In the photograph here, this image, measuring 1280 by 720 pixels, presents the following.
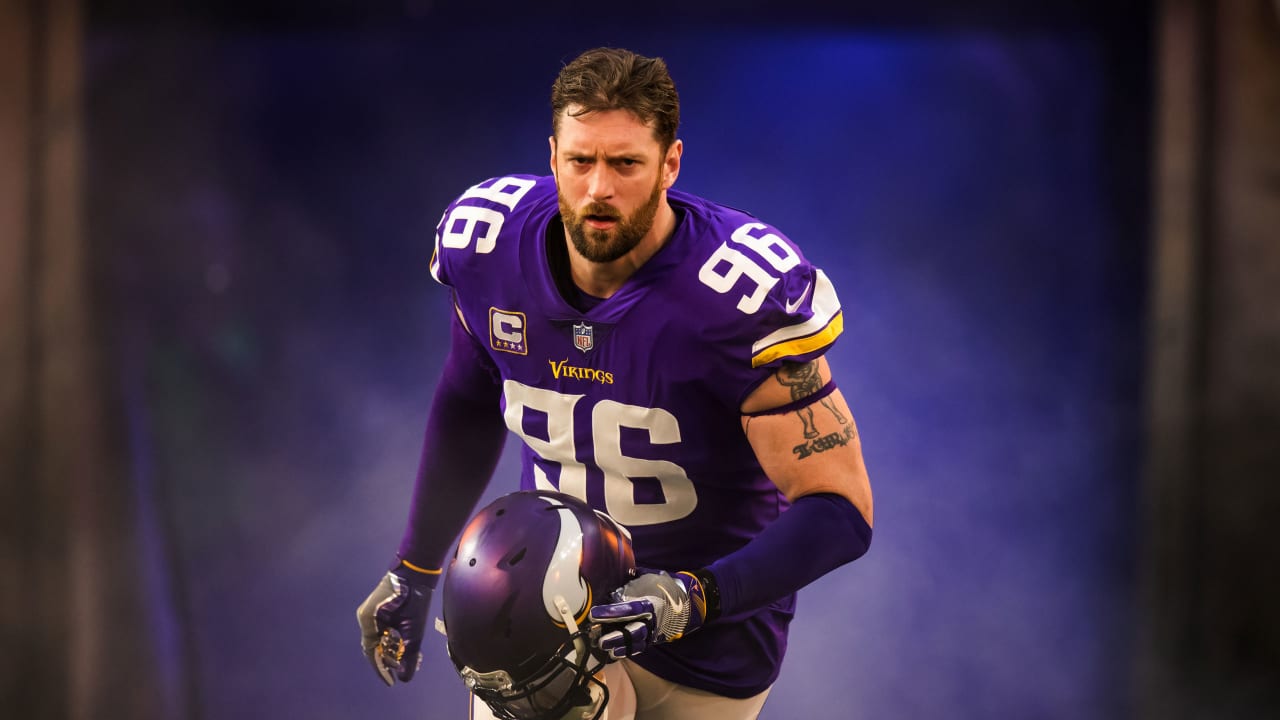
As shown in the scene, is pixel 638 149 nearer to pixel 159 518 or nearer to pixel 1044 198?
pixel 1044 198

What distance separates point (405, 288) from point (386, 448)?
1.59ft

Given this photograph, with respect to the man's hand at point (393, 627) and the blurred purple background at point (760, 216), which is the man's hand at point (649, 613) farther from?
the blurred purple background at point (760, 216)

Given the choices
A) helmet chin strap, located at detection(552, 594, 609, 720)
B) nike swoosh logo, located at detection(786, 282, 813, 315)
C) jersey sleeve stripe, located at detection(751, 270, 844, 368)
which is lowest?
helmet chin strap, located at detection(552, 594, 609, 720)

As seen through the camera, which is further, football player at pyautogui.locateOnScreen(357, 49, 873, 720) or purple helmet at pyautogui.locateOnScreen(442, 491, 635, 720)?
football player at pyautogui.locateOnScreen(357, 49, 873, 720)

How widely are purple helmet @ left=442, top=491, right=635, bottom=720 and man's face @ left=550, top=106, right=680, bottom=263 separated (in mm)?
395

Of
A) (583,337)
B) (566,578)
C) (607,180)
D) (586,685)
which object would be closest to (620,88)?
(607,180)

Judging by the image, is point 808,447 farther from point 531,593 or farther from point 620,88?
point 620,88

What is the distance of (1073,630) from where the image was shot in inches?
133

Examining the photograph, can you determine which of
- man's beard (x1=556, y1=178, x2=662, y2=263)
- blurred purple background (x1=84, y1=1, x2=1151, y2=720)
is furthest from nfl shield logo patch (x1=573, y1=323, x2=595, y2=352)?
blurred purple background (x1=84, y1=1, x2=1151, y2=720)

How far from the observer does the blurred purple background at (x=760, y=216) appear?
3227 mm

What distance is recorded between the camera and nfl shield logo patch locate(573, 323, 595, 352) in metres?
1.79

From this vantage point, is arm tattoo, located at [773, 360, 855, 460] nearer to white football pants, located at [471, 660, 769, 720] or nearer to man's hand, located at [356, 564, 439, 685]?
white football pants, located at [471, 660, 769, 720]

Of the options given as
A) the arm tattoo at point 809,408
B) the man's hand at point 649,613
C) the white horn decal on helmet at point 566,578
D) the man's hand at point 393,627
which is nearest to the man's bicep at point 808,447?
the arm tattoo at point 809,408

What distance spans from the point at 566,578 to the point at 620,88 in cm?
72
